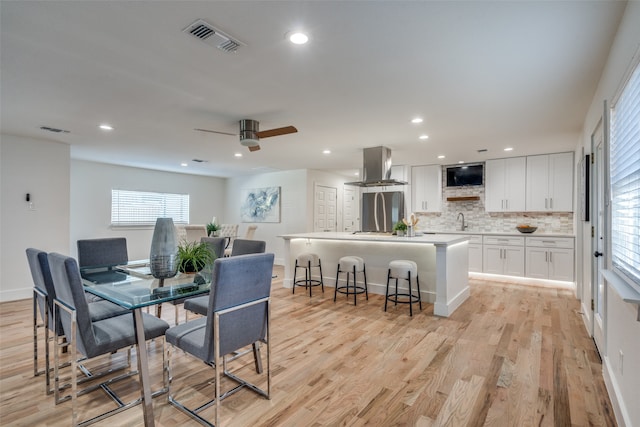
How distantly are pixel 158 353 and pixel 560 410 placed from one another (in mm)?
3097

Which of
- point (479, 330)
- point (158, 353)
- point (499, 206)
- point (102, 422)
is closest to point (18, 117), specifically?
point (158, 353)

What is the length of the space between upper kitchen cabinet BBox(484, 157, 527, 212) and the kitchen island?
2234mm

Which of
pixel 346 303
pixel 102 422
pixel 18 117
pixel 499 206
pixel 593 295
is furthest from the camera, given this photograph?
pixel 499 206

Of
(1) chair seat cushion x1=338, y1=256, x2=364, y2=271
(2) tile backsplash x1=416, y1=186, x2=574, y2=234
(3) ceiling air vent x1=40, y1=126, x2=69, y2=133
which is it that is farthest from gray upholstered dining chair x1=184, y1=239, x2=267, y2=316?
(2) tile backsplash x1=416, y1=186, x2=574, y2=234

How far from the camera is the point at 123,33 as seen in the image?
2025mm

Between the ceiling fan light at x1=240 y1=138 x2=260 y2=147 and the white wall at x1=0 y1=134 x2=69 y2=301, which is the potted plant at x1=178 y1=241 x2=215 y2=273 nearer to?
the ceiling fan light at x1=240 y1=138 x2=260 y2=147

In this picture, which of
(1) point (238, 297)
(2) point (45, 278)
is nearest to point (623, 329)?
(1) point (238, 297)

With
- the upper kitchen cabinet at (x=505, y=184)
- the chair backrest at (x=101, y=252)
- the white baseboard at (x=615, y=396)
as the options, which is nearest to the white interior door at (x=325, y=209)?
the upper kitchen cabinet at (x=505, y=184)

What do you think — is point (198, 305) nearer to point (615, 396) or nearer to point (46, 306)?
point (46, 306)

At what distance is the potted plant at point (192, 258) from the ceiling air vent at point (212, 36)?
5.09 feet

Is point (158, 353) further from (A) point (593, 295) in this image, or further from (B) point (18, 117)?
(A) point (593, 295)

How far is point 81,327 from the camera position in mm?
1795

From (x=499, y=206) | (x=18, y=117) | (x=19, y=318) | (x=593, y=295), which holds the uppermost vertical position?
(x=18, y=117)

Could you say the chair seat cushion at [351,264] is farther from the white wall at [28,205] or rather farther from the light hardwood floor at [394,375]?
the white wall at [28,205]
